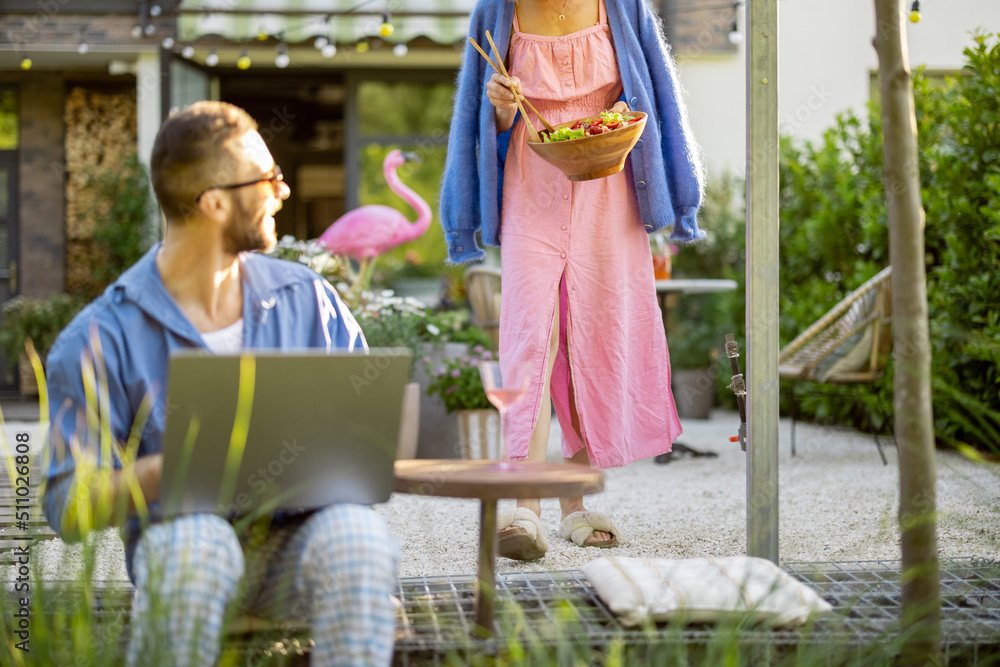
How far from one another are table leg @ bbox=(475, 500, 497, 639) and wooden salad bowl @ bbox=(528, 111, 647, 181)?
1.01 meters

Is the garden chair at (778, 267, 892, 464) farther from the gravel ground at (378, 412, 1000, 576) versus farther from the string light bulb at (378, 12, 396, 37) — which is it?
the string light bulb at (378, 12, 396, 37)

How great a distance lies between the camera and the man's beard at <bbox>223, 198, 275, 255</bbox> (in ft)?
5.55

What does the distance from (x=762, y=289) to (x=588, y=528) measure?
1.00 m

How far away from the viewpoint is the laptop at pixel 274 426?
144 cm

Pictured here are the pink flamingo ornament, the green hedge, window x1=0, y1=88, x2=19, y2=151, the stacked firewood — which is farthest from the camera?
window x1=0, y1=88, x2=19, y2=151

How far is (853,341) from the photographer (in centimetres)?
471

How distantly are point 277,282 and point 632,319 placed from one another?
1297mm

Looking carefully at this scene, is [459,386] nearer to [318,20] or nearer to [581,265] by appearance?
[581,265]

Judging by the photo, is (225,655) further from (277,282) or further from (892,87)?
(892,87)

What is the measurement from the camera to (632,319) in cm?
280

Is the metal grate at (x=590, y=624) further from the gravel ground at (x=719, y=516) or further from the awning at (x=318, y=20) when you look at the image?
→ the awning at (x=318, y=20)

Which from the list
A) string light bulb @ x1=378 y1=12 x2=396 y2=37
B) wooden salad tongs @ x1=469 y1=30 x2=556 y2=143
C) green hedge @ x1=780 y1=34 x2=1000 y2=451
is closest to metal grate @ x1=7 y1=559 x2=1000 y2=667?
wooden salad tongs @ x1=469 y1=30 x2=556 y2=143

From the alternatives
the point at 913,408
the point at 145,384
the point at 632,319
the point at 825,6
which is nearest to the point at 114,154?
the point at 825,6

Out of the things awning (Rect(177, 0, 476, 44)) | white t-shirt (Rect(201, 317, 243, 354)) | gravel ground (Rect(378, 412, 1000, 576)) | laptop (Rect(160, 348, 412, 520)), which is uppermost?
awning (Rect(177, 0, 476, 44))
